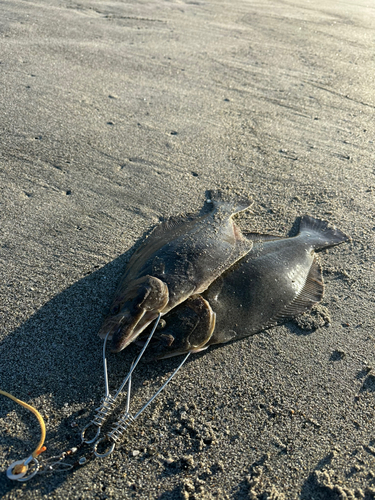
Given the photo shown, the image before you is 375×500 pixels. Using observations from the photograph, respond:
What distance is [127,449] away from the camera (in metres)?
2.24

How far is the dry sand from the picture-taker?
7.41ft

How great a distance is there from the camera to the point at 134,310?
2.52m

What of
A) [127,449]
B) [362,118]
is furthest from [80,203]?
[362,118]

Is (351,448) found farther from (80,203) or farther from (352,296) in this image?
(80,203)

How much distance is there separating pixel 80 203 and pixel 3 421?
6.87ft

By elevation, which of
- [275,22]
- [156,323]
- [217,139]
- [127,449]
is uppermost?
[275,22]

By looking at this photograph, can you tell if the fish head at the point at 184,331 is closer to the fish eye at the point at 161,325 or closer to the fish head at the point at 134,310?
the fish eye at the point at 161,325

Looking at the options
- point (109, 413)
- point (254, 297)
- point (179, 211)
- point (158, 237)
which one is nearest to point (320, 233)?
point (254, 297)

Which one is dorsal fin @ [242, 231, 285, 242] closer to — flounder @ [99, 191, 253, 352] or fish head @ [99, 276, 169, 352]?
flounder @ [99, 191, 253, 352]

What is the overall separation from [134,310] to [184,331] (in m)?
0.36

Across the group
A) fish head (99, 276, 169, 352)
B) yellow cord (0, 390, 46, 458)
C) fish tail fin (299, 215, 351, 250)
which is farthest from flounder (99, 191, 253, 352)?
fish tail fin (299, 215, 351, 250)

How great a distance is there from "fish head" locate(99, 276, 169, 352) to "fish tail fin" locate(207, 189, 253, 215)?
4.38ft

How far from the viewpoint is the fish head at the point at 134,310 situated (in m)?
2.45

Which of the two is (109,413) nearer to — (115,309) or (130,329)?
(130,329)
